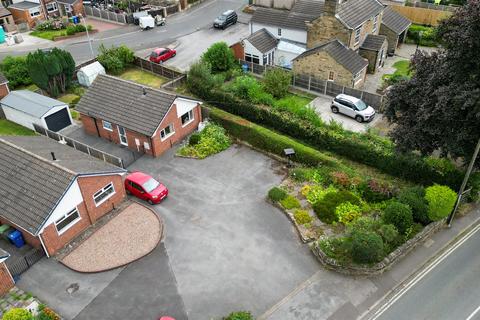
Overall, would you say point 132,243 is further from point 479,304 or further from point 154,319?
point 479,304

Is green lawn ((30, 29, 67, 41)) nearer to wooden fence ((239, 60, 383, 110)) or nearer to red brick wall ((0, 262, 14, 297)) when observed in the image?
wooden fence ((239, 60, 383, 110))

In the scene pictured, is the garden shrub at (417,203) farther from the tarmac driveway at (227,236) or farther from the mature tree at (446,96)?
the tarmac driveway at (227,236)

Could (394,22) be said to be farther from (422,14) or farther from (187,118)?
(187,118)

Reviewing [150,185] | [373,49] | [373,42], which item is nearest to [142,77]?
[150,185]

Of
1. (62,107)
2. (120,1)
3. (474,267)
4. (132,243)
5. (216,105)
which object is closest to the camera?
(474,267)

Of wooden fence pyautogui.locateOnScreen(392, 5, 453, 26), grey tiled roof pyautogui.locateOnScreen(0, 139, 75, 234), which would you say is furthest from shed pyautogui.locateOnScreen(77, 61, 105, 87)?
wooden fence pyautogui.locateOnScreen(392, 5, 453, 26)

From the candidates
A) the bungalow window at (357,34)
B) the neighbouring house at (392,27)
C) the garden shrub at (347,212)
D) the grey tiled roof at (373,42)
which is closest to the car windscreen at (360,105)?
the bungalow window at (357,34)

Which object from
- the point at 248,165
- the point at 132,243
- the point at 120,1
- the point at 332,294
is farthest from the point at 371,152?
the point at 120,1
